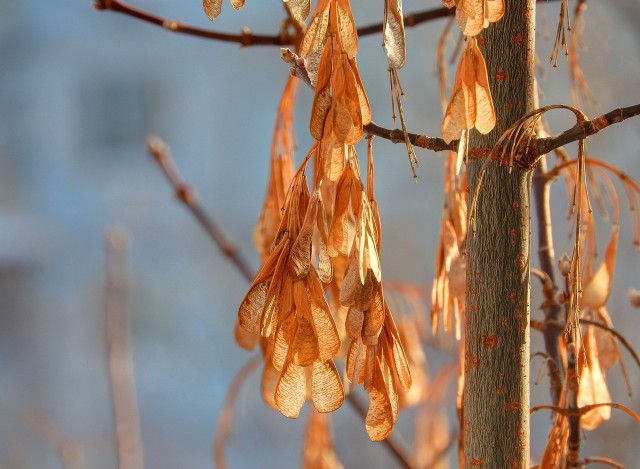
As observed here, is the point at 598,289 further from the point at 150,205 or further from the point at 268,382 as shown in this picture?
the point at 150,205

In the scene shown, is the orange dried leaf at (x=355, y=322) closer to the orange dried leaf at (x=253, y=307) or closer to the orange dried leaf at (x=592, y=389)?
the orange dried leaf at (x=253, y=307)

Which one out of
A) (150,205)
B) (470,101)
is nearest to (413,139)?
(470,101)

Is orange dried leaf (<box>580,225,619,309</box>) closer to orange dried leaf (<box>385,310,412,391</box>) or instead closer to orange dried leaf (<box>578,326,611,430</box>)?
orange dried leaf (<box>578,326,611,430</box>)

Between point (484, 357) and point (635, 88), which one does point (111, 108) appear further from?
point (484, 357)

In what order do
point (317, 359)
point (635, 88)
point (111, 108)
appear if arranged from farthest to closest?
1. point (111, 108)
2. point (635, 88)
3. point (317, 359)

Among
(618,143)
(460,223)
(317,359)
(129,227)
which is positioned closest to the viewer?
(317,359)

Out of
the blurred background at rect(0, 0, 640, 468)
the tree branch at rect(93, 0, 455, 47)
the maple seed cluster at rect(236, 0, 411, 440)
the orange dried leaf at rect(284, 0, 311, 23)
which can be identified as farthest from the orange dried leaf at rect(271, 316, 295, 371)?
the blurred background at rect(0, 0, 640, 468)

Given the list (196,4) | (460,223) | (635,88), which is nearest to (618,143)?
(635,88)

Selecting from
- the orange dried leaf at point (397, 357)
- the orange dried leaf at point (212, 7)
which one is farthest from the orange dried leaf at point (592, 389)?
the orange dried leaf at point (212, 7)
